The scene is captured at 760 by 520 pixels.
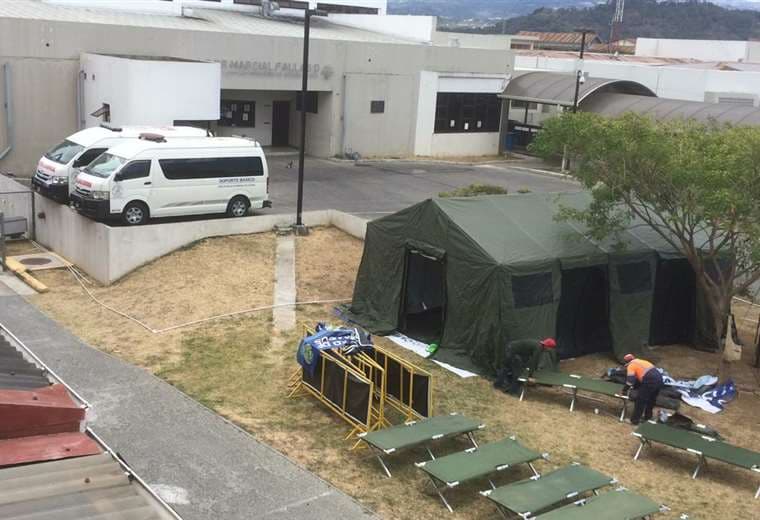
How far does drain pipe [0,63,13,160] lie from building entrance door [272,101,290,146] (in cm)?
1168

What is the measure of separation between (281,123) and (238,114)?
7.69ft

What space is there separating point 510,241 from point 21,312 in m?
9.47

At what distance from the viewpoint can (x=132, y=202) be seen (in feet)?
60.9

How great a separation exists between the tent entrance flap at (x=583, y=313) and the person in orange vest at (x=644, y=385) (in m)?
2.81

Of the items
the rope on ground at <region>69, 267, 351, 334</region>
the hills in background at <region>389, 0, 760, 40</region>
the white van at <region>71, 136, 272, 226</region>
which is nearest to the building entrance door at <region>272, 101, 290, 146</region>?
the white van at <region>71, 136, 272, 226</region>

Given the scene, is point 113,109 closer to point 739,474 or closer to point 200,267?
point 200,267

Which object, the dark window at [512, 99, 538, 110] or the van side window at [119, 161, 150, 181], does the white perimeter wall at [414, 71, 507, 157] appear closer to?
the dark window at [512, 99, 538, 110]

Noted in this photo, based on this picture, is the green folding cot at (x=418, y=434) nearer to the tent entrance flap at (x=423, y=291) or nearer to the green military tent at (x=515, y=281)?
the green military tent at (x=515, y=281)

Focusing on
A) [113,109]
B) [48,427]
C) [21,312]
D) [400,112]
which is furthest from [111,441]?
[400,112]

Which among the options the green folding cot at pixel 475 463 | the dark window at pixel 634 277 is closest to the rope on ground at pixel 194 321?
the dark window at pixel 634 277

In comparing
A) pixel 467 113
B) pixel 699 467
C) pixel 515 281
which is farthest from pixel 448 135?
pixel 699 467

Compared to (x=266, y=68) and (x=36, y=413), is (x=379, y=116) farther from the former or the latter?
(x=36, y=413)

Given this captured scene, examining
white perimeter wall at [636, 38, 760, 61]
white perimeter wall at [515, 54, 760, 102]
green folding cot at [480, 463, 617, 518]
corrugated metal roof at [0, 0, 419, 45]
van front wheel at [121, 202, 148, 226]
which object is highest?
white perimeter wall at [636, 38, 760, 61]

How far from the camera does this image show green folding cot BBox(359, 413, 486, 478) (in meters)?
10.2
